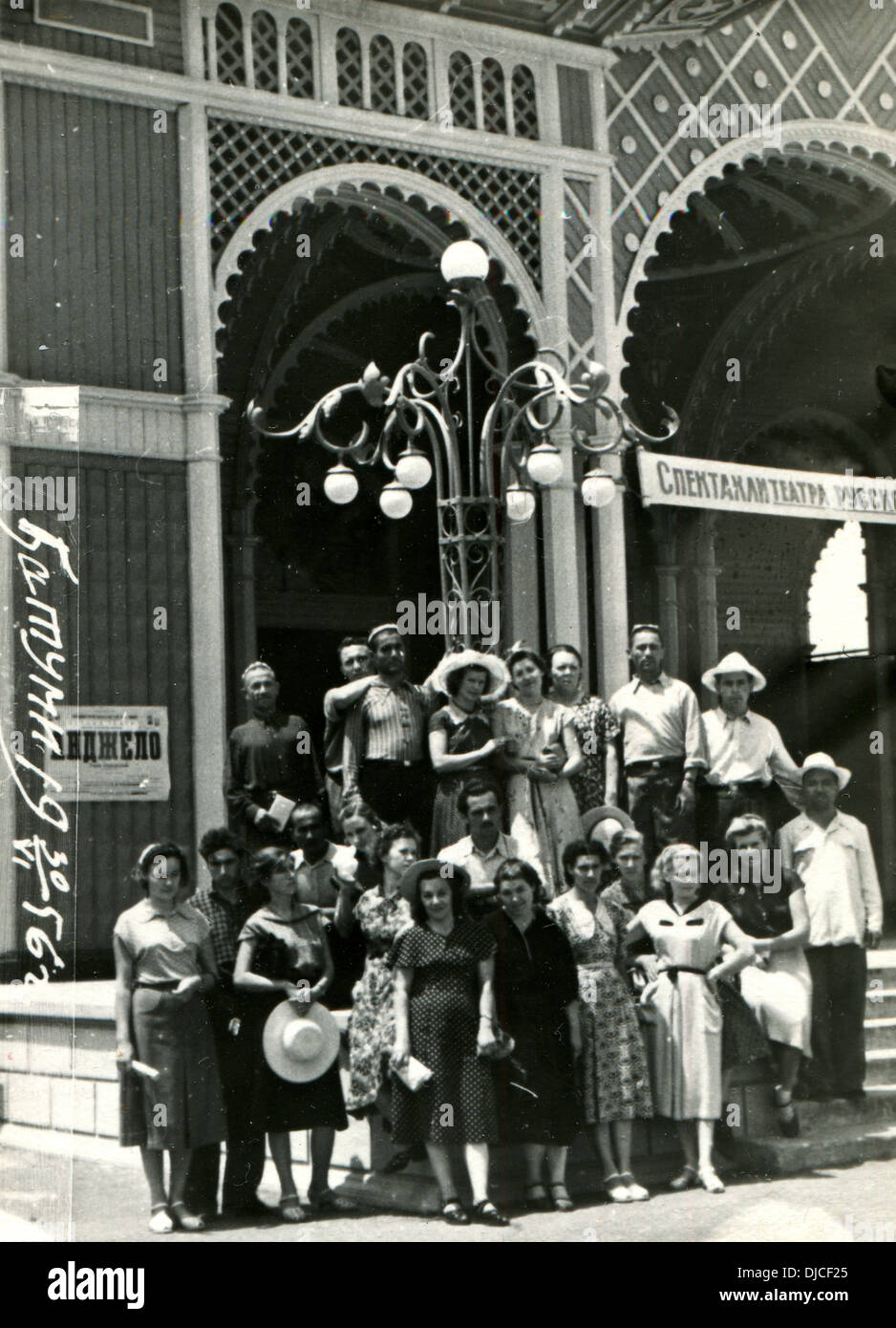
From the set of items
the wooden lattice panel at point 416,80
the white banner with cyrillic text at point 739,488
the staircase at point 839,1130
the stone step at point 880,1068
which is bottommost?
the staircase at point 839,1130

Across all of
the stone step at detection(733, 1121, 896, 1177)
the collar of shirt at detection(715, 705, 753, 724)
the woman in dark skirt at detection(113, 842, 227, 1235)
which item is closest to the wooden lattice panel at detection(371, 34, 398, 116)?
the collar of shirt at detection(715, 705, 753, 724)

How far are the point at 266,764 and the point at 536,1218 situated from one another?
9.84ft

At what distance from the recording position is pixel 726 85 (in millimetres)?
12094

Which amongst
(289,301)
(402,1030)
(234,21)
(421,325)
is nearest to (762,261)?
(421,325)

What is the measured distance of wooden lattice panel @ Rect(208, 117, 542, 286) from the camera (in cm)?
1038

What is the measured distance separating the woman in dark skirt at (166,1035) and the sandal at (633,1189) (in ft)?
5.58

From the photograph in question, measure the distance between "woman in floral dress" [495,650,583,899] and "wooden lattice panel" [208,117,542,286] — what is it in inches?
142

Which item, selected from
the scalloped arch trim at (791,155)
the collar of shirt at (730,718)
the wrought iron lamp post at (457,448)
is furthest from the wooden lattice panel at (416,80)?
the collar of shirt at (730,718)

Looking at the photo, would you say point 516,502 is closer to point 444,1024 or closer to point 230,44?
point 444,1024

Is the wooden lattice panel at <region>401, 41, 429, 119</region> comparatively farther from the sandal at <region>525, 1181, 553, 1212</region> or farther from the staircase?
the sandal at <region>525, 1181, 553, 1212</region>

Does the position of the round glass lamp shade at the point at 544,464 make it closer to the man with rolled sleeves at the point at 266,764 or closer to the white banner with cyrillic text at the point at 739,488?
the man with rolled sleeves at the point at 266,764

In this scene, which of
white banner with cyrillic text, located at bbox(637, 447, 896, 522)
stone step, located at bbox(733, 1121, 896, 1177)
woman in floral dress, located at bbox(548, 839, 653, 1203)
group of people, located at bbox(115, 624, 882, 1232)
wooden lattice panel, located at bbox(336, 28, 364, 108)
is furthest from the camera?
white banner with cyrillic text, located at bbox(637, 447, 896, 522)

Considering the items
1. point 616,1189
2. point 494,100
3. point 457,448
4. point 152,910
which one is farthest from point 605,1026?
point 494,100

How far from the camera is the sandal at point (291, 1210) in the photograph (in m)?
7.03
